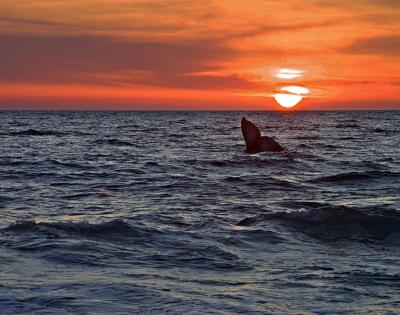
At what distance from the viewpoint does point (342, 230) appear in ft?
43.4

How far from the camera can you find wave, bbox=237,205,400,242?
505 inches

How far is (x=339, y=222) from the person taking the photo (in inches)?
546

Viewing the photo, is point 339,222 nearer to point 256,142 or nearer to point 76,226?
point 76,226

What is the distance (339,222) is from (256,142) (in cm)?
2547

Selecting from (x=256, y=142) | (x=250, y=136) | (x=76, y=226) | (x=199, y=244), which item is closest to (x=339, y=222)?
(x=199, y=244)

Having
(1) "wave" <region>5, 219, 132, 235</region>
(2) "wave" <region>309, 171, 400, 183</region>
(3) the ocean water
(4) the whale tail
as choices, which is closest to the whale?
(4) the whale tail

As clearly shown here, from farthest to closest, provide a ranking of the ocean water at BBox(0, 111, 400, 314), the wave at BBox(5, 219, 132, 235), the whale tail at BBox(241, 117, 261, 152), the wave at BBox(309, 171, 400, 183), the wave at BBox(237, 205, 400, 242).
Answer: the whale tail at BBox(241, 117, 261, 152), the wave at BBox(309, 171, 400, 183), the wave at BBox(237, 205, 400, 242), the wave at BBox(5, 219, 132, 235), the ocean water at BBox(0, 111, 400, 314)

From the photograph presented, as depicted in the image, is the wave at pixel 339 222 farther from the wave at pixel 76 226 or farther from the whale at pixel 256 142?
A: the whale at pixel 256 142

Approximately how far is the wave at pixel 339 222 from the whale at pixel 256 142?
23771mm

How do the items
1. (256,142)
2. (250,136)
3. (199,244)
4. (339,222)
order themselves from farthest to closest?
(250,136) → (256,142) → (339,222) → (199,244)

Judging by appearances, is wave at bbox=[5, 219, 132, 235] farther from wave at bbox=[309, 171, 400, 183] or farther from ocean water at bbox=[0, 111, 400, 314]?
wave at bbox=[309, 171, 400, 183]

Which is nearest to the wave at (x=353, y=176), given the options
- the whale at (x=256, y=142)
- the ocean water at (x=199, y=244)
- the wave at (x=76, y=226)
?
the ocean water at (x=199, y=244)

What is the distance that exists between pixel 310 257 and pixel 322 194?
9.34 meters

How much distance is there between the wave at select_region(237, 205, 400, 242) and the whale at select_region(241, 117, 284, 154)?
23.8 meters
